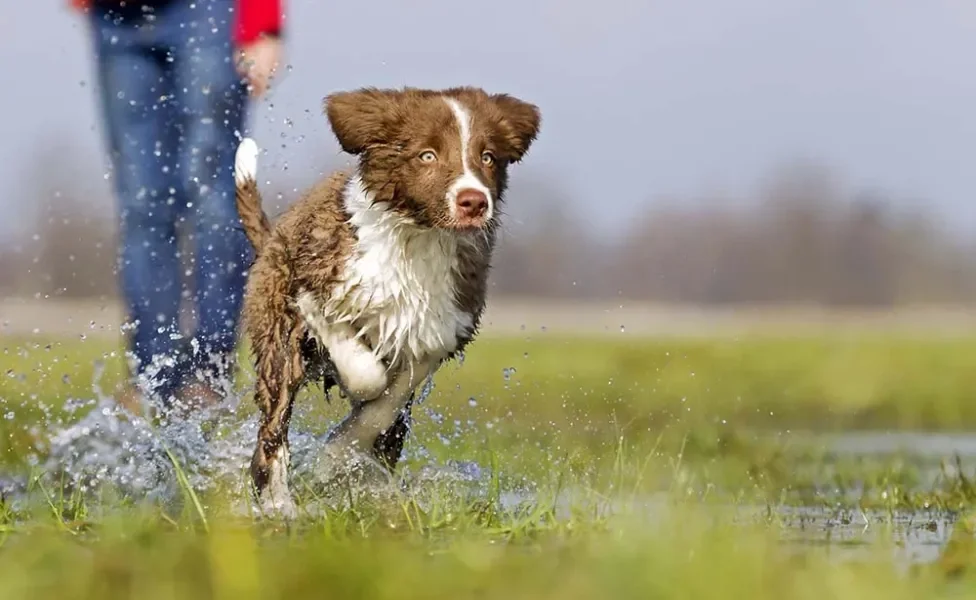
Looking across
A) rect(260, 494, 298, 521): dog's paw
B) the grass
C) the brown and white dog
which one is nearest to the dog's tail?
the brown and white dog

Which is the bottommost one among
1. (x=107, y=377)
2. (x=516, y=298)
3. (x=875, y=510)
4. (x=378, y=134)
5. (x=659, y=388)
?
(x=516, y=298)

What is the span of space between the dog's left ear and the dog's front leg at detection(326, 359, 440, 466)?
94cm

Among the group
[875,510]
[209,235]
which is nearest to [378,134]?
[209,235]

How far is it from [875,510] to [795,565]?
3259 millimetres

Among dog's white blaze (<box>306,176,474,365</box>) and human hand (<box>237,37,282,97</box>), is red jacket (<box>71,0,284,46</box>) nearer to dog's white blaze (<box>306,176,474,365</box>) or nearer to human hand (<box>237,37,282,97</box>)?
human hand (<box>237,37,282,97</box>)

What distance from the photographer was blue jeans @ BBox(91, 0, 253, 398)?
Answer: 7.63 metres

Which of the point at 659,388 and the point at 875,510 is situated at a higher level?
the point at 875,510

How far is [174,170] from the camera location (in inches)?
313

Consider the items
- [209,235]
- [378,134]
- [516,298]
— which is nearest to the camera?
[378,134]

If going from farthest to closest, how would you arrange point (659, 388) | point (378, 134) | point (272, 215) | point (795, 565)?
point (659, 388) → point (272, 215) → point (378, 134) → point (795, 565)

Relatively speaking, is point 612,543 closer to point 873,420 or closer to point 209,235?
point 209,235

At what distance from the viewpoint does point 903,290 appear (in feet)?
147

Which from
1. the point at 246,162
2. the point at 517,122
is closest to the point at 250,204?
the point at 246,162

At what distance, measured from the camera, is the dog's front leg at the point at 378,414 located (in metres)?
6.31
